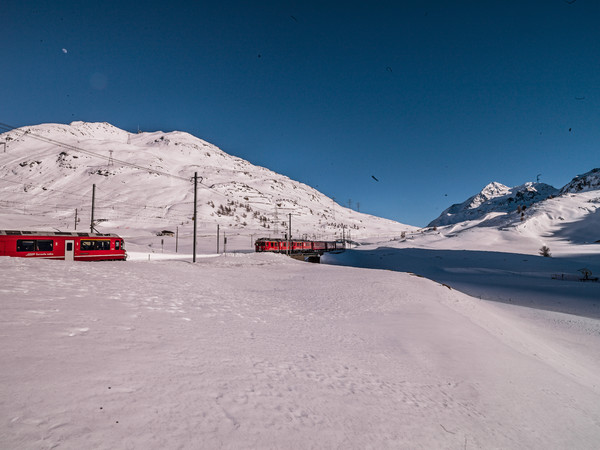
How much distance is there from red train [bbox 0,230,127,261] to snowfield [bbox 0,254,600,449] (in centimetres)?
1481

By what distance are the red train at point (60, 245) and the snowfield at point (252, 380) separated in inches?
583

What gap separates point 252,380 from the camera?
4164 mm

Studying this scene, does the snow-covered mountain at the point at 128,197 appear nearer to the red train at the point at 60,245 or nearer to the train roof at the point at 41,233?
the red train at the point at 60,245

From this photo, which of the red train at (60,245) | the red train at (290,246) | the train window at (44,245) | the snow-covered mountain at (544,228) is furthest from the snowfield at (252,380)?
the snow-covered mountain at (544,228)

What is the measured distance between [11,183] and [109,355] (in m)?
200

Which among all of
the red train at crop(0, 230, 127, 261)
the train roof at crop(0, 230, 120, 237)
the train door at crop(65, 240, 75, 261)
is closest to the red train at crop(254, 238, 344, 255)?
the red train at crop(0, 230, 127, 261)

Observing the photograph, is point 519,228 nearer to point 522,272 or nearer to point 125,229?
point 522,272

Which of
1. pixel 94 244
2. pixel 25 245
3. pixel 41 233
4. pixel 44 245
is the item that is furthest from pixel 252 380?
pixel 94 244

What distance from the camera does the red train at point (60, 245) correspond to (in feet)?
64.8

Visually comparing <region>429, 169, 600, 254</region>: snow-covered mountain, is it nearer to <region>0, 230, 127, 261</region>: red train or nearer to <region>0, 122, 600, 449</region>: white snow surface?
<region>0, 122, 600, 449</region>: white snow surface

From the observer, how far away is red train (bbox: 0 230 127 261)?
19752mm

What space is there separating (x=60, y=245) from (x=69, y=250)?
28.5 inches

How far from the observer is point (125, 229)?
9281cm

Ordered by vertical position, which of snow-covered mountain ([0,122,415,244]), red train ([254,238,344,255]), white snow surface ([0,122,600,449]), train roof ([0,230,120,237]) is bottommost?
white snow surface ([0,122,600,449])
